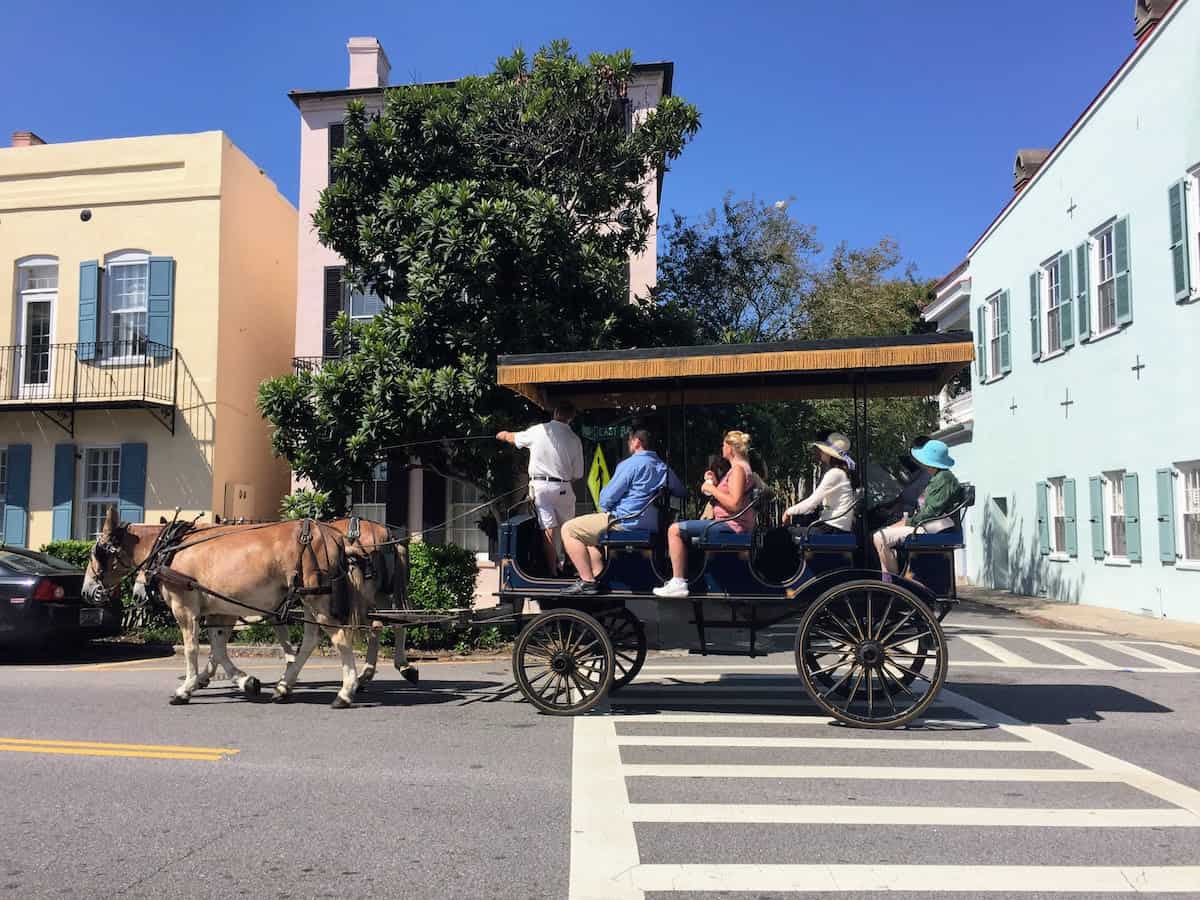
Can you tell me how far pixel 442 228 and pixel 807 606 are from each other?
266 inches

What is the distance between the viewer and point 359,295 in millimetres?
17344

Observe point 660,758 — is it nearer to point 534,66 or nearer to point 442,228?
point 442,228

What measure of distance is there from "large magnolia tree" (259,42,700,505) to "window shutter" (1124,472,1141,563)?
8.68 meters

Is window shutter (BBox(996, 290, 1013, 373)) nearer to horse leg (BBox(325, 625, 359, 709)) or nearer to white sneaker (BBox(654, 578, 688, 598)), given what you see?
white sneaker (BBox(654, 578, 688, 598))

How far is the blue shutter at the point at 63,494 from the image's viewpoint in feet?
56.0

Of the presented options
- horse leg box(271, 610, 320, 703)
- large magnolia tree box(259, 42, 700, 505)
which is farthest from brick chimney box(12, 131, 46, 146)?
horse leg box(271, 610, 320, 703)

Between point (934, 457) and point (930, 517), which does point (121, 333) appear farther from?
point (930, 517)

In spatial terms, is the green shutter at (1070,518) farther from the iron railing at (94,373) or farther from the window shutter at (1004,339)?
the iron railing at (94,373)

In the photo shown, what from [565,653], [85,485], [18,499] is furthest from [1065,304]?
[18,499]

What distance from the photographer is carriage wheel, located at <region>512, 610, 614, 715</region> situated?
753 cm

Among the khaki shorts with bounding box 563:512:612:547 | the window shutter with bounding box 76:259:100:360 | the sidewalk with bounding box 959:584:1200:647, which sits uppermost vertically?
the window shutter with bounding box 76:259:100:360

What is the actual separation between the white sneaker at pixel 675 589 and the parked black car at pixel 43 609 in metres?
7.86

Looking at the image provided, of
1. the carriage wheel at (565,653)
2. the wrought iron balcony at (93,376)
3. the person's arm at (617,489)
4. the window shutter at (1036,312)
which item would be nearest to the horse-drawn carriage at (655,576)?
the carriage wheel at (565,653)

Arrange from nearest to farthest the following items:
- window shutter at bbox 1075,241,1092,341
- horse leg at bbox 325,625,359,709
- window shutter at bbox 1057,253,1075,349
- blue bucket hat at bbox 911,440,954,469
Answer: blue bucket hat at bbox 911,440,954,469 < horse leg at bbox 325,625,359,709 < window shutter at bbox 1075,241,1092,341 < window shutter at bbox 1057,253,1075,349
